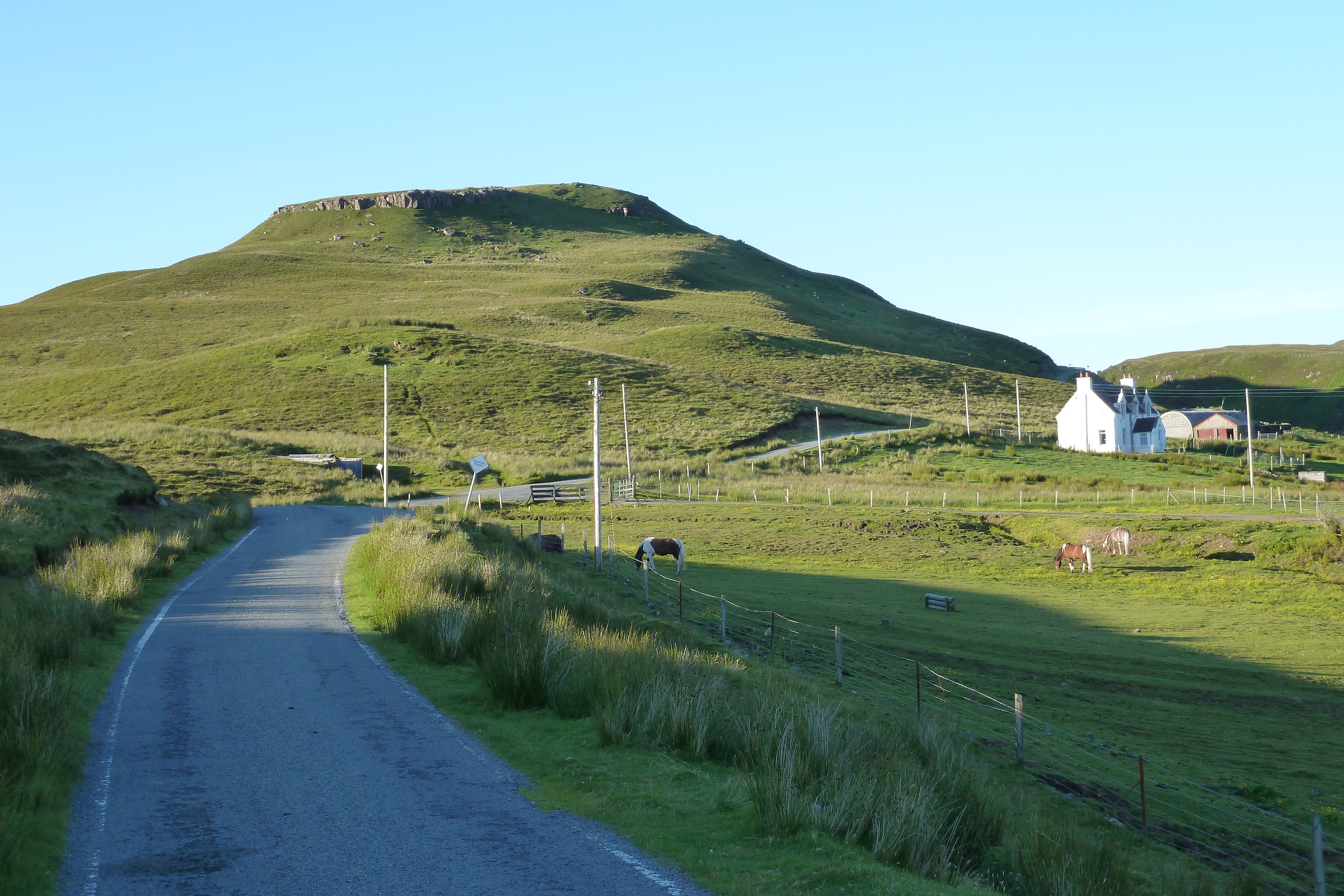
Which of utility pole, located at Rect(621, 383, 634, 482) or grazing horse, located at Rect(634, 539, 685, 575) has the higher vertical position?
utility pole, located at Rect(621, 383, 634, 482)

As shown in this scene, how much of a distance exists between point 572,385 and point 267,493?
131 ft

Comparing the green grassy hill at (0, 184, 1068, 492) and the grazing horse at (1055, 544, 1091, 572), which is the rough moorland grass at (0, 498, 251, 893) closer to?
the grazing horse at (1055, 544, 1091, 572)

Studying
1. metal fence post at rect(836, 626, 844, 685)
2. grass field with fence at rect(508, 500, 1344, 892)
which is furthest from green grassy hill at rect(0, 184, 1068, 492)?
metal fence post at rect(836, 626, 844, 685)

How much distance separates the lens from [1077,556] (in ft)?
113

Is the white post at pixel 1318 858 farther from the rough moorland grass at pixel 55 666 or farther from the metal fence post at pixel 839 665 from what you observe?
the metal fence post at pixel 839 665

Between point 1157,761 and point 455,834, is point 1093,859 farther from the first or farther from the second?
point 1157,761

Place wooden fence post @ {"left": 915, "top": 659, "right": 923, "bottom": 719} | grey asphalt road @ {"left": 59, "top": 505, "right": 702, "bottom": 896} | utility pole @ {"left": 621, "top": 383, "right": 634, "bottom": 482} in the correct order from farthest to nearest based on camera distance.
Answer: utility pole @ {"left": 621, "top": 383, "right": 634, "bottom": 482}
wooden fence post @ {"left": 915, "top": 659, "right": 923, "bottom": 719}
grey asphalt road @ {"left": 59, "top": 505, "right": 702, "bottom": 896}

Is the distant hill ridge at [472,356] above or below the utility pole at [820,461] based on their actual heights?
above

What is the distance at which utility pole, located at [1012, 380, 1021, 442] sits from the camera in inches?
3301

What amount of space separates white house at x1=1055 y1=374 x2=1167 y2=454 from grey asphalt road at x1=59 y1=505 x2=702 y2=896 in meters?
76.3

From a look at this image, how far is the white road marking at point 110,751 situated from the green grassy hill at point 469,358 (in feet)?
181

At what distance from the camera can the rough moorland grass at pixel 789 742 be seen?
7.61m

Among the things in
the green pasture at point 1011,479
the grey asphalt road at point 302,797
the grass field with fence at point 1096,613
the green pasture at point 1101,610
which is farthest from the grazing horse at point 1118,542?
the grey asphalt road at point 302,797

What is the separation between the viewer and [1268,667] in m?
20.4
